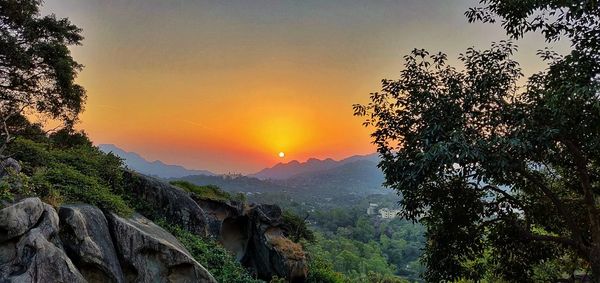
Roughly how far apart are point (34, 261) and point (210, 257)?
6.59m

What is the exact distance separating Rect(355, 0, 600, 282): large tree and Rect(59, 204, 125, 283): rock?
719cm

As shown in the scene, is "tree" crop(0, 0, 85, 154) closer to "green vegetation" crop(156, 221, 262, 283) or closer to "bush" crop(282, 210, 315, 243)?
"green vegetation" crop(156, 221, 262, 283)

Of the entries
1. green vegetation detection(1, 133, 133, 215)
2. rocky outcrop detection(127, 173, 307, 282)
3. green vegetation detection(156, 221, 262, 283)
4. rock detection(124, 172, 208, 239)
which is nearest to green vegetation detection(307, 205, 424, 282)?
rocky outcrop detection(127, 173, 307, 282)

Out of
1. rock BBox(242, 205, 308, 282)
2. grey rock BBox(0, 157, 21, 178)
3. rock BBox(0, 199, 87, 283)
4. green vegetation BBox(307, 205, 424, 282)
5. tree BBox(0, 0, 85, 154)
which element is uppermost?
tree BBox(0, 0, 85, 154)

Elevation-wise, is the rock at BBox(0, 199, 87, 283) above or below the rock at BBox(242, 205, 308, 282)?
above

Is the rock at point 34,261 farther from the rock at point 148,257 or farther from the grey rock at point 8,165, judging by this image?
the grey rock at point 8,165

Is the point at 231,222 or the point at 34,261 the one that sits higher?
the point at 34,261

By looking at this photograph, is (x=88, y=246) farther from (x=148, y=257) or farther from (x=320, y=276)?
(x=320, y=276)

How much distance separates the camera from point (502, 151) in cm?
785

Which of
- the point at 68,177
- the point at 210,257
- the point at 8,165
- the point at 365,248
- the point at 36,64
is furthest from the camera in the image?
the point at 365,248

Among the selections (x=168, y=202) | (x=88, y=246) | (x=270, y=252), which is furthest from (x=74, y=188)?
(x=270, y=252)

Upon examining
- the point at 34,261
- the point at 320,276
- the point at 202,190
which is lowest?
the point at 320,276

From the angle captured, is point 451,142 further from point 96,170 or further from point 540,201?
point 96,170

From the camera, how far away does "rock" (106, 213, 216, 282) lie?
9.31 metres
